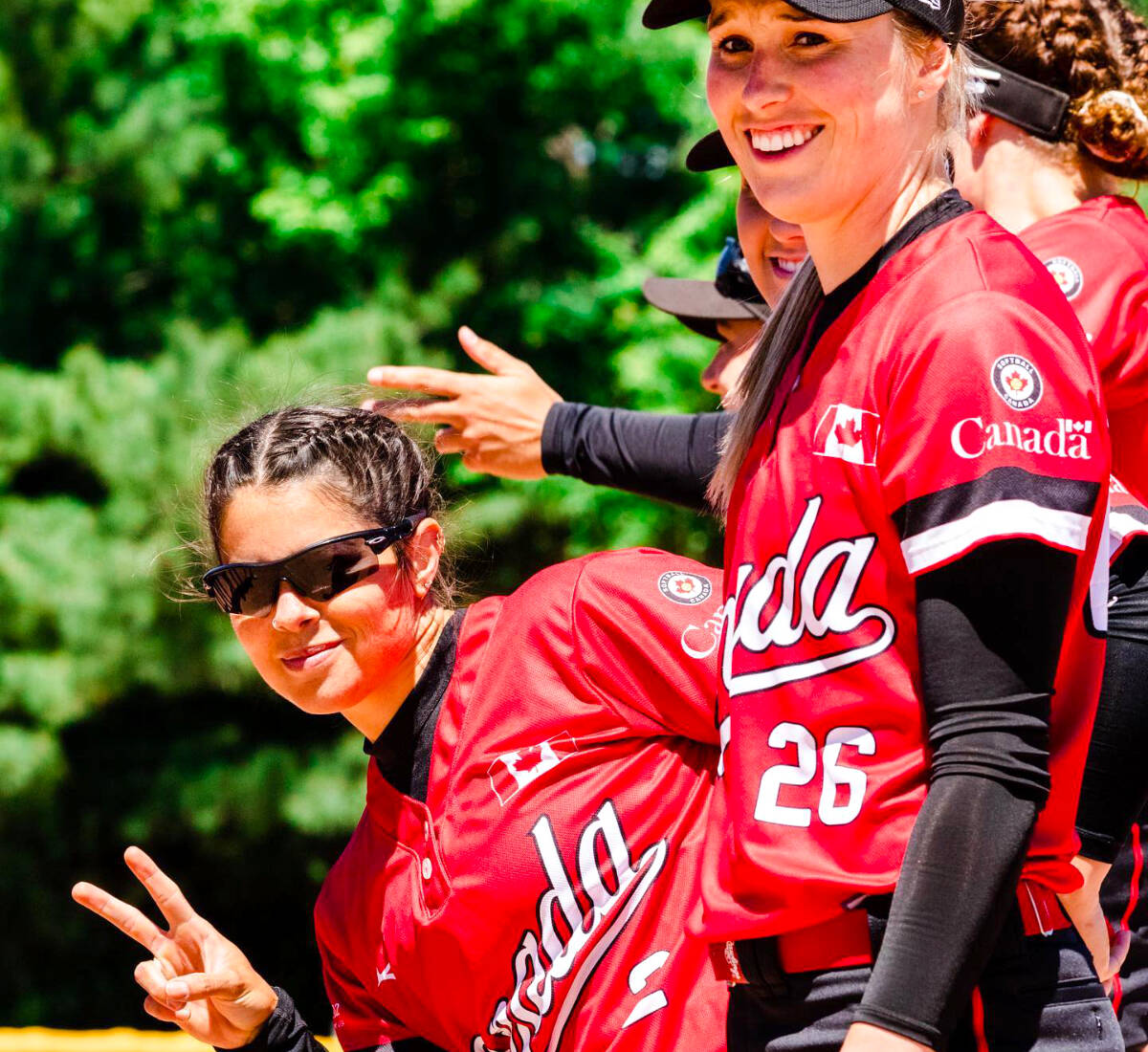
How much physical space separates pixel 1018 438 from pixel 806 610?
0.95 feet

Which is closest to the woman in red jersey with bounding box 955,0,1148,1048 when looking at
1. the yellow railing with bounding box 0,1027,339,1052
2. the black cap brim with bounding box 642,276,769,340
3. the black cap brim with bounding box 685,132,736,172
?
the black cap brim with bounding box 685,132,736,172

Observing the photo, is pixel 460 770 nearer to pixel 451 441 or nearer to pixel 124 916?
pixel 124 916

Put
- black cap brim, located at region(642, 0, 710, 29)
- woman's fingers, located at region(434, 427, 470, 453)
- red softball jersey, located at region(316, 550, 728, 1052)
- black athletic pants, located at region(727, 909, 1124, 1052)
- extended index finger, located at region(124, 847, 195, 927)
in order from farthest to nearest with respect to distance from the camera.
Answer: woman's fingers, located at region(434, 427, 470, 453)
extended index finger, located at region(124, 847, 195, 927)
red softball jersey, located at region(316, 550, 728, 1052)
black cap brim, located at region(642, 0, 710, 29)
black athletic pants, located at region(727, 909, 1124, 1052)

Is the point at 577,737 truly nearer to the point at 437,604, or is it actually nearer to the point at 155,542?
the point at 437,604

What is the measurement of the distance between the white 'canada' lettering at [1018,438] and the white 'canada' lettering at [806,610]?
15cm

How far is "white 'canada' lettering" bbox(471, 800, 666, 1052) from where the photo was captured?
2.26 meters

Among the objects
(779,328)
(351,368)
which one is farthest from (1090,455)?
(351,368)

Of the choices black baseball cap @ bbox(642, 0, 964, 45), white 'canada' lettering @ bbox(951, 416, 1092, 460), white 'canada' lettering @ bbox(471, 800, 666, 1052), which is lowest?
white 'canada' lettering @ bbox(471, 800, 666, 1052)

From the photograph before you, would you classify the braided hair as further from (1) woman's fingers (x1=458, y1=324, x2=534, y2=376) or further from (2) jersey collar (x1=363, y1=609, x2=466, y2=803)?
(1) woman's fingers (x1=458, y1=324, x2=534, y2=376)

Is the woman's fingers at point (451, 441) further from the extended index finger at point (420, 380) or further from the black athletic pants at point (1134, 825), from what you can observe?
the black athletic pants at point (1134, 825)

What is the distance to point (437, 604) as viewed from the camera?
9.05 feet

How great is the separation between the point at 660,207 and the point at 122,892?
7560 millimetres

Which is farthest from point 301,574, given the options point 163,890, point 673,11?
point 673,11

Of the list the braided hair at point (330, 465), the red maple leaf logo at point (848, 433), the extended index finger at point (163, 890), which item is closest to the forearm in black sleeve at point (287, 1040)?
the extended index finger at point (163, 890)
